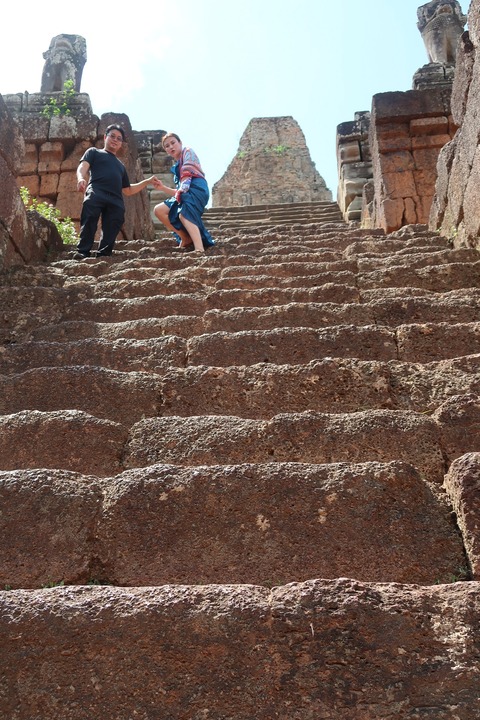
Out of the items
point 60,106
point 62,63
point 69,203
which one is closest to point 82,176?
point 69,203

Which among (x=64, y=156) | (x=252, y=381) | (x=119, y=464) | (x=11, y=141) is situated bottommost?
(x=119, y=464)

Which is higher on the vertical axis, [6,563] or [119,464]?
[119,464]

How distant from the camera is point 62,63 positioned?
1458 cm

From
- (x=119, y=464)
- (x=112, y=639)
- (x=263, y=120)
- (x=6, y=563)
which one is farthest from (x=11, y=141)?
(x=263, y=120)

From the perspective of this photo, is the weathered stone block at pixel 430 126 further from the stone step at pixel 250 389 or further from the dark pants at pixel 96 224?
the stone step at pixel 250 389

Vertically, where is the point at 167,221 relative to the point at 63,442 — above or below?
above

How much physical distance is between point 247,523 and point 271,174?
24.6 meters

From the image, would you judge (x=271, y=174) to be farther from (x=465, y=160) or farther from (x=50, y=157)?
(x=465, y=160)

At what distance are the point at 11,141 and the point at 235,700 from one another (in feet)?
16.7

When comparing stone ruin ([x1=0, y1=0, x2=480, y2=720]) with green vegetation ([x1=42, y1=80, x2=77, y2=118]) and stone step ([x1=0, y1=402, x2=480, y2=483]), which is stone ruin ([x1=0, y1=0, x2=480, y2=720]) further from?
green vegetation ([x1=42, y1=80, x2=77, y2=118])

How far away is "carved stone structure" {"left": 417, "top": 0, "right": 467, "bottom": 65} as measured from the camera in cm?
1501

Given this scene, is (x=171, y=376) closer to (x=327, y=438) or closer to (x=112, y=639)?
(x=327, y=438)

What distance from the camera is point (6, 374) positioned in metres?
3.32

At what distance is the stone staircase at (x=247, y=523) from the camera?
1468mm
